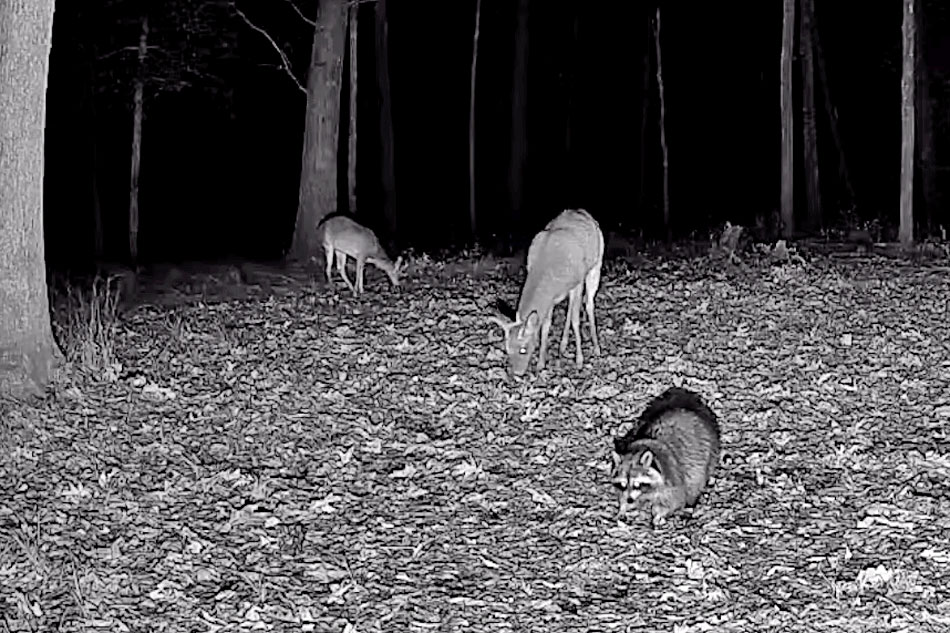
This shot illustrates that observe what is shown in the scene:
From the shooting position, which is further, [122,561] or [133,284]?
[133,284]

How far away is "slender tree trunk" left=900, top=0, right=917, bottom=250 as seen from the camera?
18.7 meters

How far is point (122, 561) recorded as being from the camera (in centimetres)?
803

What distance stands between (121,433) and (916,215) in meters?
21.9

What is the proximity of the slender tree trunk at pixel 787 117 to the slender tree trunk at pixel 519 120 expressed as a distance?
910 cm

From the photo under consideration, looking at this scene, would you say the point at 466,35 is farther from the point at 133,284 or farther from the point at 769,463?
the point at 769,463

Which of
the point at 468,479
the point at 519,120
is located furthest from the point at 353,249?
the point at 519,120

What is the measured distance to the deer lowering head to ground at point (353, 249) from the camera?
1706 cm

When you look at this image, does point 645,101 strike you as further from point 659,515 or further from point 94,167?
point 659,515

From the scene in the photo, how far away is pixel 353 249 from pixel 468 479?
8.05 meters

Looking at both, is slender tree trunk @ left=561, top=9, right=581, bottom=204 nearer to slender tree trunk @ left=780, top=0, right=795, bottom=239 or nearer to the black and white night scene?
the black and white night scene

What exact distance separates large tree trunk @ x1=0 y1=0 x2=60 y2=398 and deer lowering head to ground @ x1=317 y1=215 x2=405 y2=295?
219 inches

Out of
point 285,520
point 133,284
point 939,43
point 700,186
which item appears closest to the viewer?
point 285,520

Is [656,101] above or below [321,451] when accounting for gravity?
above

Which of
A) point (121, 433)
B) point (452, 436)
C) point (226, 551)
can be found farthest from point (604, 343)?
point (226, 551)
